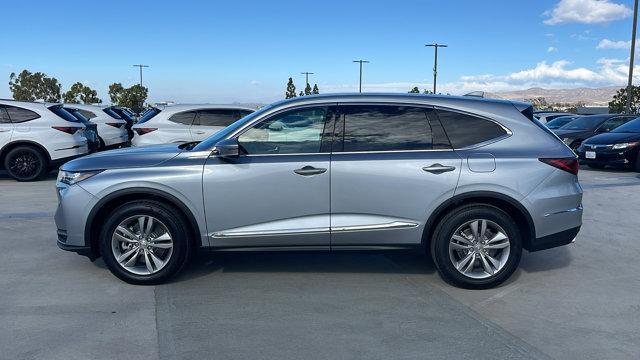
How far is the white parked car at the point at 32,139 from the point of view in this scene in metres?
11.1

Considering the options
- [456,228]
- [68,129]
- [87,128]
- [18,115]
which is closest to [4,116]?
[18,115]

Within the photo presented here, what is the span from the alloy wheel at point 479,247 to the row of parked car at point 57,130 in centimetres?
740

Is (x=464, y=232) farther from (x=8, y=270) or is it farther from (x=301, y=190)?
(x=8, y=270)

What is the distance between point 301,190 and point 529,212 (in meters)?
1.99

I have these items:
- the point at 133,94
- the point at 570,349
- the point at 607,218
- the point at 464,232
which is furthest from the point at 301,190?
the point at 133,94

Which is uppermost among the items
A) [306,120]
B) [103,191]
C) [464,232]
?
[306,120]

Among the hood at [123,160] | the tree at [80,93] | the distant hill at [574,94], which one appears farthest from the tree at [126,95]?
the distant hill at [574,94]

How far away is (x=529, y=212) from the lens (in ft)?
16.0

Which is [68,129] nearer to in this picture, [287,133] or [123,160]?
[123,160]

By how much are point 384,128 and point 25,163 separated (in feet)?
29.9

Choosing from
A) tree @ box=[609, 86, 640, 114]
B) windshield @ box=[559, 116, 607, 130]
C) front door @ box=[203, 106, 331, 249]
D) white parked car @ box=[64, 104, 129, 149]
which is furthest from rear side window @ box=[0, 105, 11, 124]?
tree @ box=[609, 86, 640, 114]

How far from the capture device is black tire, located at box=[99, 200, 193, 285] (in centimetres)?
488

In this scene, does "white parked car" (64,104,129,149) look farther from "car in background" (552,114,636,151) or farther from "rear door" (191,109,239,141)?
"car in background" (552,114,636,151)

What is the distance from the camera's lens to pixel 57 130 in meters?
11.3
